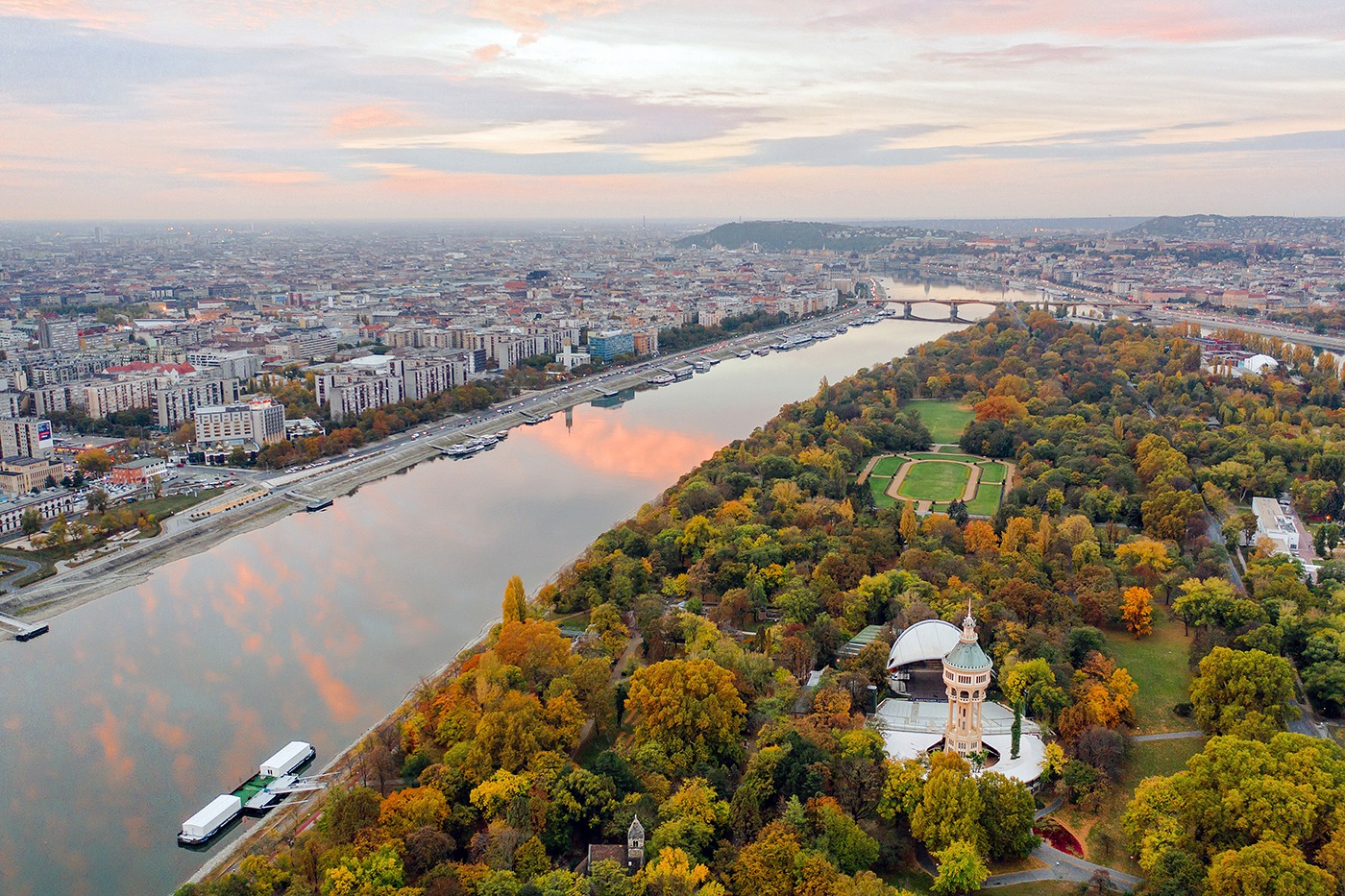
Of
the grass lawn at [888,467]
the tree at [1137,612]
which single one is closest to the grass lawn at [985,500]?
the grass lawn at [888,467]

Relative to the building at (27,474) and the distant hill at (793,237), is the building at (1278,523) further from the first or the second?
the distant hill at (793,237)

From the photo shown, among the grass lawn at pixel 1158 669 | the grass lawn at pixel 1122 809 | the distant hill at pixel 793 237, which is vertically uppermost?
the distant hill at pixel 793 237

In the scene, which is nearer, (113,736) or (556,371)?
(113,736)

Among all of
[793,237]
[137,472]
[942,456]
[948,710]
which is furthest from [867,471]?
[793,237]

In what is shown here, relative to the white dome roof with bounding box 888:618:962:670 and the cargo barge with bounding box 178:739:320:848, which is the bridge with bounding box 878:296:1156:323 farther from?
the cargo barge with bounding box 178:739:320:848

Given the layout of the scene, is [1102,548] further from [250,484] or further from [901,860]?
[250,484]

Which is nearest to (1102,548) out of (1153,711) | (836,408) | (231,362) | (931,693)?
(1153,711)

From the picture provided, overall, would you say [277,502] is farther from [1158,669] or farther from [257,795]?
[1158,669]

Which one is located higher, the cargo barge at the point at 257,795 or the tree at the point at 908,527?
the tree at the point at 908,527

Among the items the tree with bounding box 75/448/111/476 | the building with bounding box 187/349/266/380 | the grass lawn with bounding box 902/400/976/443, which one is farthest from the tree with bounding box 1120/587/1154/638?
the building with bounding box 187/349/266/380
